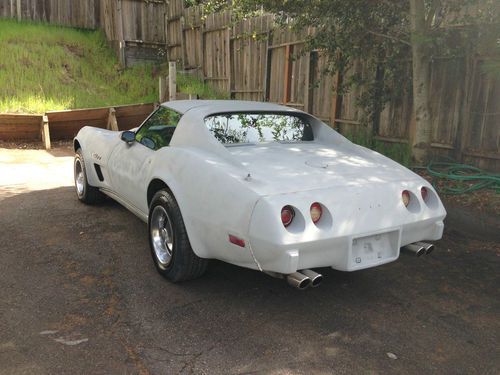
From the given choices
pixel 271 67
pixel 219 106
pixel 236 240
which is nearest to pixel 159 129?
pixel 219 106

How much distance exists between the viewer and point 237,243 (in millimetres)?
2984

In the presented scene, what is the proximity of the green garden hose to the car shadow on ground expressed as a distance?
119 cm

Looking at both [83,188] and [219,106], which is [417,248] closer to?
[219,106]

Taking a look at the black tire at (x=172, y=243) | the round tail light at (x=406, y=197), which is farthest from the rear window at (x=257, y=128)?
the round tail light at (x=406, y=197)

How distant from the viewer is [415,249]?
136 inches

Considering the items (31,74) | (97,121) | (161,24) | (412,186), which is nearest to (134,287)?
(412,186)

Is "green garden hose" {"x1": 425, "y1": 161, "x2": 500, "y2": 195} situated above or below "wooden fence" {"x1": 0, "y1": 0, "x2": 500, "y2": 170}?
below

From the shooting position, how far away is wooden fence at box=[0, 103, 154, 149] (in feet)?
33.1

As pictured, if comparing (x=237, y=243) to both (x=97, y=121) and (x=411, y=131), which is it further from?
(x=97, y=121)

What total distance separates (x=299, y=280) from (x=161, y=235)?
55.3 inches

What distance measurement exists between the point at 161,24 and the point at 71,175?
9.69 m

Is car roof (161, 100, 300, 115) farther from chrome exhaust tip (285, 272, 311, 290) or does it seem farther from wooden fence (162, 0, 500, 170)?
wooden fence (162, 0, 500, 170)

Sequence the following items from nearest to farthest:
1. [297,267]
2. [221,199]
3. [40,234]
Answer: [297,267] → [221,199] → [40,234]

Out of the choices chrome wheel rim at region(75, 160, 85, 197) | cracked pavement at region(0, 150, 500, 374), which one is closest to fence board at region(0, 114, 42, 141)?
chrome wheel rim at region(75, 160, 85, 197)
